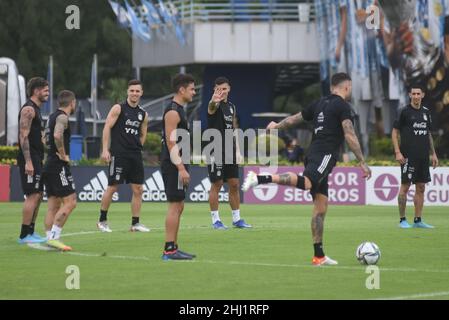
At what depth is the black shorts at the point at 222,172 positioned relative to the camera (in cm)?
1952

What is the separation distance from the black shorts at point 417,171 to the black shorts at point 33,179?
6.92 m

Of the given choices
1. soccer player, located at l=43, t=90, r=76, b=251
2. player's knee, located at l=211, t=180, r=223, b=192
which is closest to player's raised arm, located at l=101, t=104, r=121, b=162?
player's knee, located at l=211, t=180, r=223, b=192

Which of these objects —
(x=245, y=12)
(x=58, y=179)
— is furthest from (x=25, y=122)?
(x=245, y=12)

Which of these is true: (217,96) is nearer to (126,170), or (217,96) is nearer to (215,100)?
(215,100)

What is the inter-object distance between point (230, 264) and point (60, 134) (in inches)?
139

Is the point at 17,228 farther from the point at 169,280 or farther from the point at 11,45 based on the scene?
the point at 11,45

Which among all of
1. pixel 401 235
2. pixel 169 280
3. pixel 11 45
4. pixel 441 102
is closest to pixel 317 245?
pixel 169 280

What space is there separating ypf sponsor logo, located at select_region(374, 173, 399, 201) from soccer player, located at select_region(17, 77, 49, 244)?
50.3 feet

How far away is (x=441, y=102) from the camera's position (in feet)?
129

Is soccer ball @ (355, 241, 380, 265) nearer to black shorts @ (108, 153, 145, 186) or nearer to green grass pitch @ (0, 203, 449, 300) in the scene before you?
green grass pitch @ (0, 203, 449, 300)

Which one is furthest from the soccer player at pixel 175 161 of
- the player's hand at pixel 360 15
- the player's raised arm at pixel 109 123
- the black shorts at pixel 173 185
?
the player's hand at pixel 360 15

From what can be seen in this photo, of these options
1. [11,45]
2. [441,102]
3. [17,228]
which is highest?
[11,45]

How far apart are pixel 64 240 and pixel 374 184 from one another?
15013 mm
